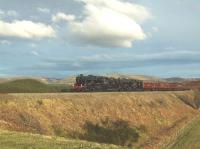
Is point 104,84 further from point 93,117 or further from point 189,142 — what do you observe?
point 189,142

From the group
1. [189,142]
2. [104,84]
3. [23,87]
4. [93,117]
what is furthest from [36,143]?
[104,84]

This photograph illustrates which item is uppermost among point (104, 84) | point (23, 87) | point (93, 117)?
point (104, 84)

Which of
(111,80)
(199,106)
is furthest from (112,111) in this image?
(199,106)

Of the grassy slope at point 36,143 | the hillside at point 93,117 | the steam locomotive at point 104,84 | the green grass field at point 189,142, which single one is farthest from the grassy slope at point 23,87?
the grassy slope at point 36,143

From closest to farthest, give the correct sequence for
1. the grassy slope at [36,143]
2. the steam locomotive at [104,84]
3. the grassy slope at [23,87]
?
1. the grassy slope at [36,143]
2. the grassy slope at [23,87]
3. the steam locomotive at [104,84]

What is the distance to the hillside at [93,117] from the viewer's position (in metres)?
44.3

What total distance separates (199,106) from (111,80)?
22880 mm

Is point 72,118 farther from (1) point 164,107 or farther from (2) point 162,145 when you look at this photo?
(1) point 164,107

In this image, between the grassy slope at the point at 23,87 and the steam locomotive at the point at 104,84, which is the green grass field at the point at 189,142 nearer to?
the steam locomotive at the point at 104,84

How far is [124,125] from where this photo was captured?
54.7m

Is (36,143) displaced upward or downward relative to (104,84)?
downward

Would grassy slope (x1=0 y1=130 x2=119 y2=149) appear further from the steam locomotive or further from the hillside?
the steam locomotive

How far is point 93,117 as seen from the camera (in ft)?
172

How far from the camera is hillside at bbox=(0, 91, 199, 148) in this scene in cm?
4434
